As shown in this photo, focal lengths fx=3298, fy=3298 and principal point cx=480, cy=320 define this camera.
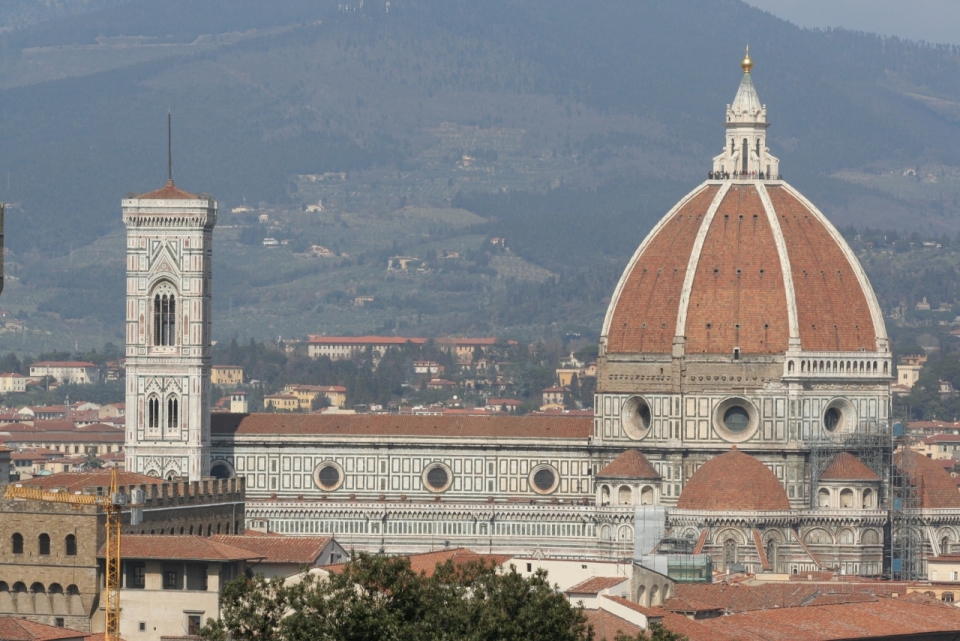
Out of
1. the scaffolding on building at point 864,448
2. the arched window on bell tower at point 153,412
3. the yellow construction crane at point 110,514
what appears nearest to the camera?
the yellow construction crane at point 110,514

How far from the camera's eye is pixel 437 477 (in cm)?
11412

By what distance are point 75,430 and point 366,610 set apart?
5105 inches

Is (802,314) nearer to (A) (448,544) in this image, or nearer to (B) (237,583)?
(A) (448,544)

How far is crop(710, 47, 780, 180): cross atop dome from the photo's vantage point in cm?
11650

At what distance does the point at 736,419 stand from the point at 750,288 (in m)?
4.50

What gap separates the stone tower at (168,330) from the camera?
366 ft

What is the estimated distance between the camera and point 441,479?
114 m

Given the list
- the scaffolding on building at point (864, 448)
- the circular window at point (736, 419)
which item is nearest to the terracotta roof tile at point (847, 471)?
the scaffolding on building at point (864, 448)

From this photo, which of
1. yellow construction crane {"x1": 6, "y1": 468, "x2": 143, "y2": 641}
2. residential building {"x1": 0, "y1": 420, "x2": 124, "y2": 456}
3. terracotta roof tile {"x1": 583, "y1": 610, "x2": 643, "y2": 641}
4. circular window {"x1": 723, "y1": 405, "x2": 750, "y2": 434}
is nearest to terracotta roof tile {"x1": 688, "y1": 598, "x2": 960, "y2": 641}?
terracotta roof tile {"x1": 583, "y1": 610, "x2": 643, "y2": 641}

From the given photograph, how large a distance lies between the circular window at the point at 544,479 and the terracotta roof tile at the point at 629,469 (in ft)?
8.59

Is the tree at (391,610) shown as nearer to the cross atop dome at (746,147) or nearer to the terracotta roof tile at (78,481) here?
the terracotta roof tile at (78,481)

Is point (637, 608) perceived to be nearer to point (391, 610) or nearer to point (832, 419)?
point (391, 610)

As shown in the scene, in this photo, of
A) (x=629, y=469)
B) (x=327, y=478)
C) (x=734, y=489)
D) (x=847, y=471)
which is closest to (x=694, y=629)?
(x=734, y=489)

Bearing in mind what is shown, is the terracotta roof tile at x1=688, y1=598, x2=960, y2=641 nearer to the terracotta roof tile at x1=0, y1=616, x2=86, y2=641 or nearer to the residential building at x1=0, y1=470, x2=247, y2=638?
the residential building at x1=0, y1=470, x2=247, y2=638
